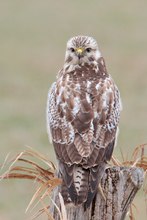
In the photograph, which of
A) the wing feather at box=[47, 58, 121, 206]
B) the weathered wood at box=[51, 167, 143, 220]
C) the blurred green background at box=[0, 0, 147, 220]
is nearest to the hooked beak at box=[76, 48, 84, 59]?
the wing feather at box=[47, 58, 121, 206]

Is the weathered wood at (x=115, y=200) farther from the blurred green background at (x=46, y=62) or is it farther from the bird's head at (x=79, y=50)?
the blurred green background at (x=46, y=62)

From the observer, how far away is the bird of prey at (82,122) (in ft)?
28.8

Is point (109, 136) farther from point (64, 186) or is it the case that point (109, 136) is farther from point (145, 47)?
point (145, 47)

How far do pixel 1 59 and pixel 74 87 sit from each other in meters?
20.6

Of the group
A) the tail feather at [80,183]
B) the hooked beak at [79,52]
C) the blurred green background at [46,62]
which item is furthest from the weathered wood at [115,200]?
the blurred green background at [46,62]

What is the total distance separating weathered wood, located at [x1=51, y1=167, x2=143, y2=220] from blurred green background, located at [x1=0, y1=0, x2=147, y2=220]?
21.3 ft

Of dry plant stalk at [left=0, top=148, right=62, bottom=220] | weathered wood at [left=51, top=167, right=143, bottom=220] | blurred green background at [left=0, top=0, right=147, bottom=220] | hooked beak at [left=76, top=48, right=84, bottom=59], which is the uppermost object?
blurred green background at [left=0, top=0, right=147, bottom=220]

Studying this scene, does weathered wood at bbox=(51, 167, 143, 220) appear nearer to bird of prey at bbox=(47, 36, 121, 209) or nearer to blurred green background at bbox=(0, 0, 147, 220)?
bird of prey at bbox=(47, 36, 121, 209)

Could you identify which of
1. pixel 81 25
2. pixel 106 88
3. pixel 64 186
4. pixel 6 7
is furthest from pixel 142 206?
pixel 6 7

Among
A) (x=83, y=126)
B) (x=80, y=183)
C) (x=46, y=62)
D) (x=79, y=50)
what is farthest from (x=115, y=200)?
(x=46, y=62)

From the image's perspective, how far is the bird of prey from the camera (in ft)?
28.8

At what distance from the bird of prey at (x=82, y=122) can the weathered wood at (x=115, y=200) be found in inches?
2.5

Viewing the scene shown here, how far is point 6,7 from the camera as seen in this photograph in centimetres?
3922

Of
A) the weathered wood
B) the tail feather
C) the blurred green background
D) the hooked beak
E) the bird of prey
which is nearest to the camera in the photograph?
the weathered wood
